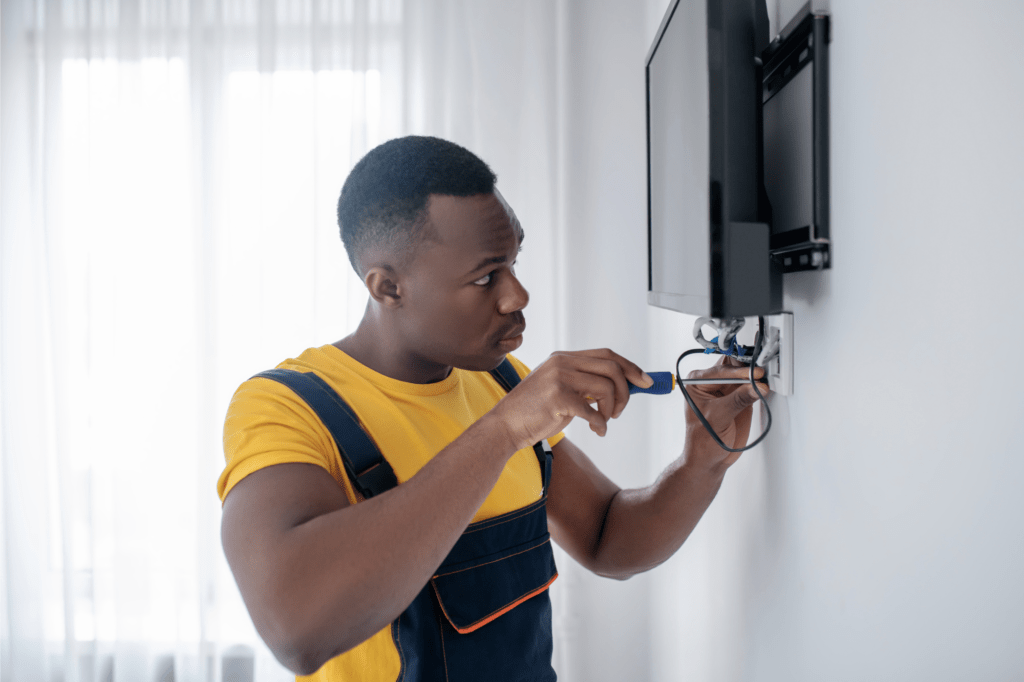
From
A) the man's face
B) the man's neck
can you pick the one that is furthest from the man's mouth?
the man's neck

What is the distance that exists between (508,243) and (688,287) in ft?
0.91

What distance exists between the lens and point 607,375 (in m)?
0.69

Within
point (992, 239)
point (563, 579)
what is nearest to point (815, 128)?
point (992, 239)

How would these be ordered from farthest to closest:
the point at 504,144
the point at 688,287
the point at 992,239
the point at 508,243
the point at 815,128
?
the point at 504,144
the point at 508,243
the point at 688,287
the point at 815,128
the point at 992,239

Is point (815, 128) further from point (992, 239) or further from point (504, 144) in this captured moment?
point (504, 144)

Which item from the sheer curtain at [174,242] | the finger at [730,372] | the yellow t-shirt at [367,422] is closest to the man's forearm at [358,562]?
the yellow t-shirt at [367,422]

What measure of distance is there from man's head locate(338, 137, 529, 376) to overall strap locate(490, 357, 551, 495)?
0.21m

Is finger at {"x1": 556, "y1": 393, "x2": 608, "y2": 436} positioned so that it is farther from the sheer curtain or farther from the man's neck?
the sheer curtain

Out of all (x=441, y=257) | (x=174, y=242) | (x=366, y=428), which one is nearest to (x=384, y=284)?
(x=441, y=257)

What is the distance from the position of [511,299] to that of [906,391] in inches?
19.0

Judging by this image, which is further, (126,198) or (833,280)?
(126,198)

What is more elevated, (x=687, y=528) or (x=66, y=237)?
(x=66, y=237)

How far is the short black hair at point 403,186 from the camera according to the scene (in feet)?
2.83

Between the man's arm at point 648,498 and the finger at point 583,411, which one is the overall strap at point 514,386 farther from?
the finger at point 583,411
